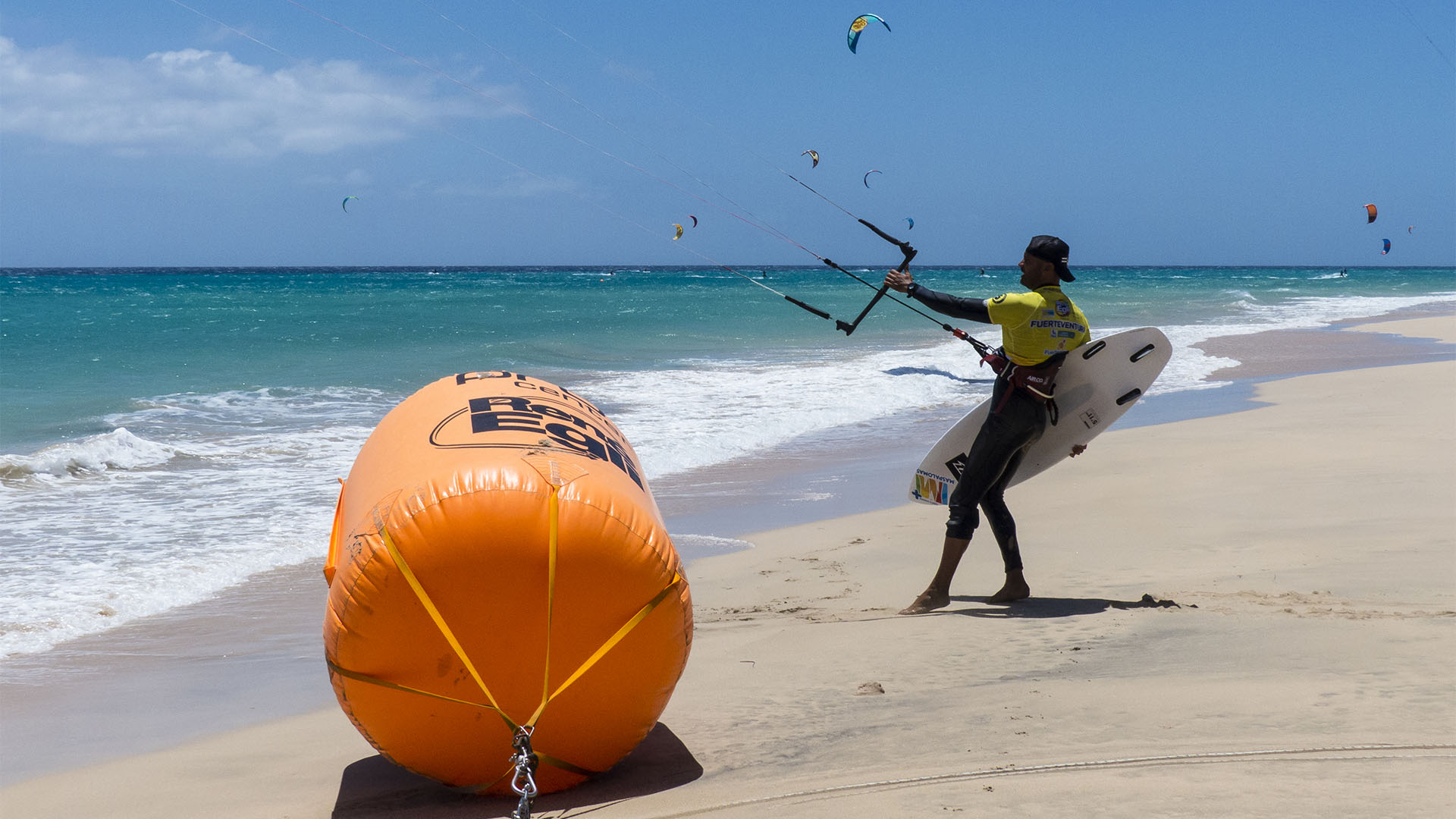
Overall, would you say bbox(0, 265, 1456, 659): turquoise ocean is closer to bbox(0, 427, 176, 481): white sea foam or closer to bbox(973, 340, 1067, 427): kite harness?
bbox(0, 427, 176, 481): white sea foam

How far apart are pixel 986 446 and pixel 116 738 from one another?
3.53 m

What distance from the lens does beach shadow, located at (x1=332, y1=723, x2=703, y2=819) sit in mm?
3082

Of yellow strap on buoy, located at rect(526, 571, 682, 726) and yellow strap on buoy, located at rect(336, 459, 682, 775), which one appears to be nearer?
yellow strap on buoy, located at rect(336, 459, 682, 775)

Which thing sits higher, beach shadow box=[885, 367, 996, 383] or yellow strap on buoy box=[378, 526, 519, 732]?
yellow strap on buoy box=[378, 526, 519, 732]

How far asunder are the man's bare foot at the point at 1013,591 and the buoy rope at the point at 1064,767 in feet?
6.89

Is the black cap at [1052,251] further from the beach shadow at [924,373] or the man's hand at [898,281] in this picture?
the beach shadow at [924,373]

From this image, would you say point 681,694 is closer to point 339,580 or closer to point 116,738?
point 339,580

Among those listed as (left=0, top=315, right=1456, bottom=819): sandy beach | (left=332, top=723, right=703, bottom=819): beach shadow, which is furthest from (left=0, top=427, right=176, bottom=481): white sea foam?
(left=332, top=723, right=703, bottom=819): beach shadow

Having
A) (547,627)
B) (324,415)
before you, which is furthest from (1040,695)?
(324,415)

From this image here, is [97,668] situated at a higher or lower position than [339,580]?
lower

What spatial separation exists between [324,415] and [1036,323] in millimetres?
9813

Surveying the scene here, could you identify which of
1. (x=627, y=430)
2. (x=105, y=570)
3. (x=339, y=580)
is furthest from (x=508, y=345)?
(x=339, y=580)

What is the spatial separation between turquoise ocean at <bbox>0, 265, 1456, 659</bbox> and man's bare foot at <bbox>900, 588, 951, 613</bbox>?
5.82 feet

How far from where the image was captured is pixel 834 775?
9.95 feet
